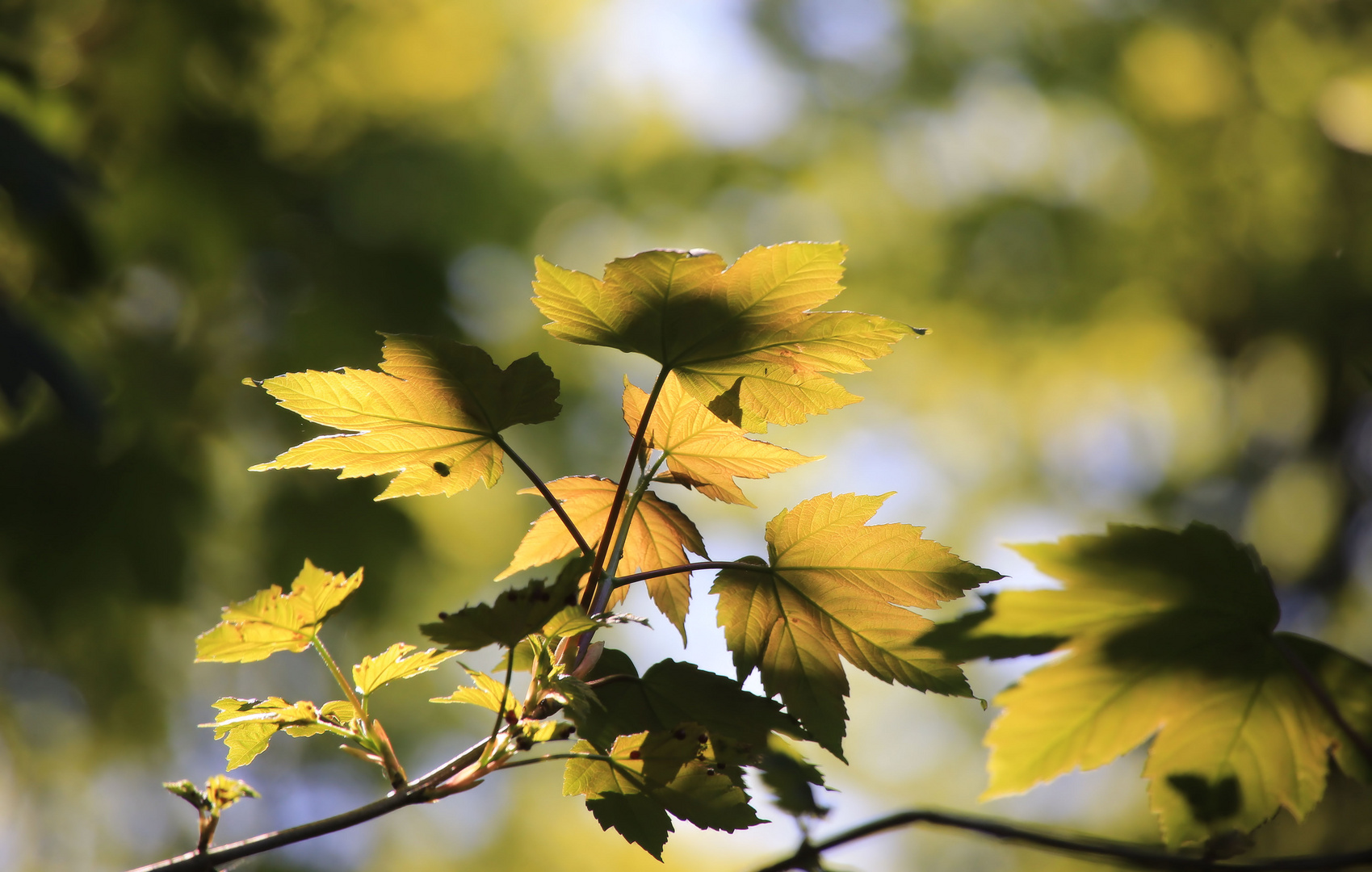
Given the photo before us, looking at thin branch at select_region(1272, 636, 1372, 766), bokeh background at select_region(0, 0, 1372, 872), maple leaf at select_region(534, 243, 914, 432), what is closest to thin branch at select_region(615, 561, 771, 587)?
maple leaf at select_region(534, 243, 914, 432)

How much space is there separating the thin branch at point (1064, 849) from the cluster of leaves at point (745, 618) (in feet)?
0.12

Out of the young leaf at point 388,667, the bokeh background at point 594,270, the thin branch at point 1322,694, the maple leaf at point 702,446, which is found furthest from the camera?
the bokeh background at point 594,270

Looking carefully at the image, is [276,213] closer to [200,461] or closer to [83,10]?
[83,10]

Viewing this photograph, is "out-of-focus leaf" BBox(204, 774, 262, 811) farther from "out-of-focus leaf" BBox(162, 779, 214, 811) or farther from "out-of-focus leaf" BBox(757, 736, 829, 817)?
"out-of-focus leaf" BBox(757, 736, 829, 817)

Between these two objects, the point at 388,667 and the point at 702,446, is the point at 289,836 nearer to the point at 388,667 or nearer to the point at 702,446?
the point at 388,667

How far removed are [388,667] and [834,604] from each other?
34 cm

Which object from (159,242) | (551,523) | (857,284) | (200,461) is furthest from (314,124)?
(551,523)

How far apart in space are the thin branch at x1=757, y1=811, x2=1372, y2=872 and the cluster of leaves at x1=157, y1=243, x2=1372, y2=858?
37 mm

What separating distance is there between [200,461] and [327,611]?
14.6ft

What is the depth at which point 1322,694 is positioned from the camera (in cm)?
A: 52

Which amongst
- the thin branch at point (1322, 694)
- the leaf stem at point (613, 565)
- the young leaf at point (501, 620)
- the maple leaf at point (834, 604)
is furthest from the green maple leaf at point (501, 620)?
the thin branch at point (1322, 694)

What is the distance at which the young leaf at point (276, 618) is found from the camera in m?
0.56

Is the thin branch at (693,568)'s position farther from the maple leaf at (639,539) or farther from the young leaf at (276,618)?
the young leaf at (276,618)

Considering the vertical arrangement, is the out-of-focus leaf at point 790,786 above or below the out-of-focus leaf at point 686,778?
above
